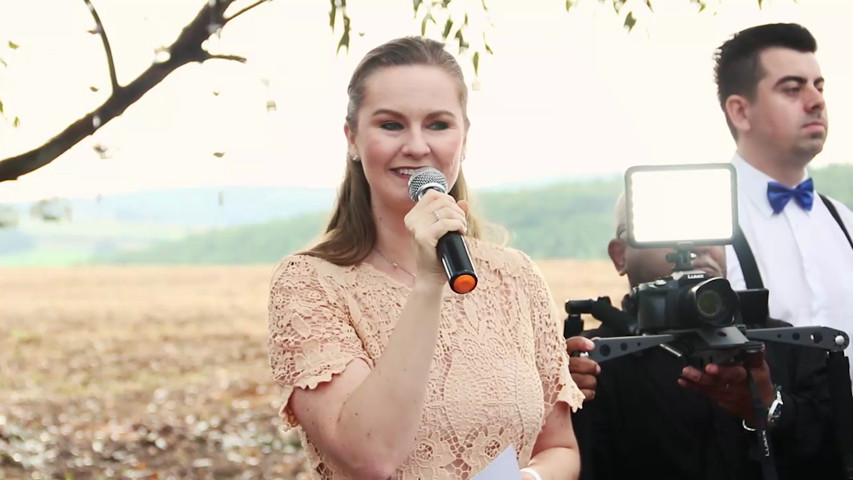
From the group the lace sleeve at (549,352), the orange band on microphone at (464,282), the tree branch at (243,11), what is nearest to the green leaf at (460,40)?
the tree branch at (243,11)

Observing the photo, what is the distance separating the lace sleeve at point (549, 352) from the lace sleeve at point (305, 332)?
1.41 feet

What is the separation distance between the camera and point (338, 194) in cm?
244

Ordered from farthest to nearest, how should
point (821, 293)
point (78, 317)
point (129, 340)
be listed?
point (78, 317)
point (129, 340)
point (821, 293)

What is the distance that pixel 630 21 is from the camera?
3795mm

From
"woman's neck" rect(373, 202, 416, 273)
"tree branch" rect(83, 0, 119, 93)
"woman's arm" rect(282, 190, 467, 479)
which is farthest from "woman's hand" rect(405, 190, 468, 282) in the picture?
"tree branch" rect(83, 0, 119, 93)

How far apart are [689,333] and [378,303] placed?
0.72m

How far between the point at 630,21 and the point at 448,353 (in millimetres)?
2016

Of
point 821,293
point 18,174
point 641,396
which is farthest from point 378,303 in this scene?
point 18,174

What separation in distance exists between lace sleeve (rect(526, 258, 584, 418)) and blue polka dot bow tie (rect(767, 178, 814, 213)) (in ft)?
4.01

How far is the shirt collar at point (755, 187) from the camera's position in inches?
132

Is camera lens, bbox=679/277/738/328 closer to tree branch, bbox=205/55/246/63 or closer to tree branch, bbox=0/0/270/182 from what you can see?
tree branch, bbox=205/55/246/63

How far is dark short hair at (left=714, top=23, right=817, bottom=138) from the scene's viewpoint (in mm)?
3393

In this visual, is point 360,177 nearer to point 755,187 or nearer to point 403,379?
point 403,379

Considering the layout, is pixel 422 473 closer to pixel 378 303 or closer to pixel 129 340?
pixel 378 303
